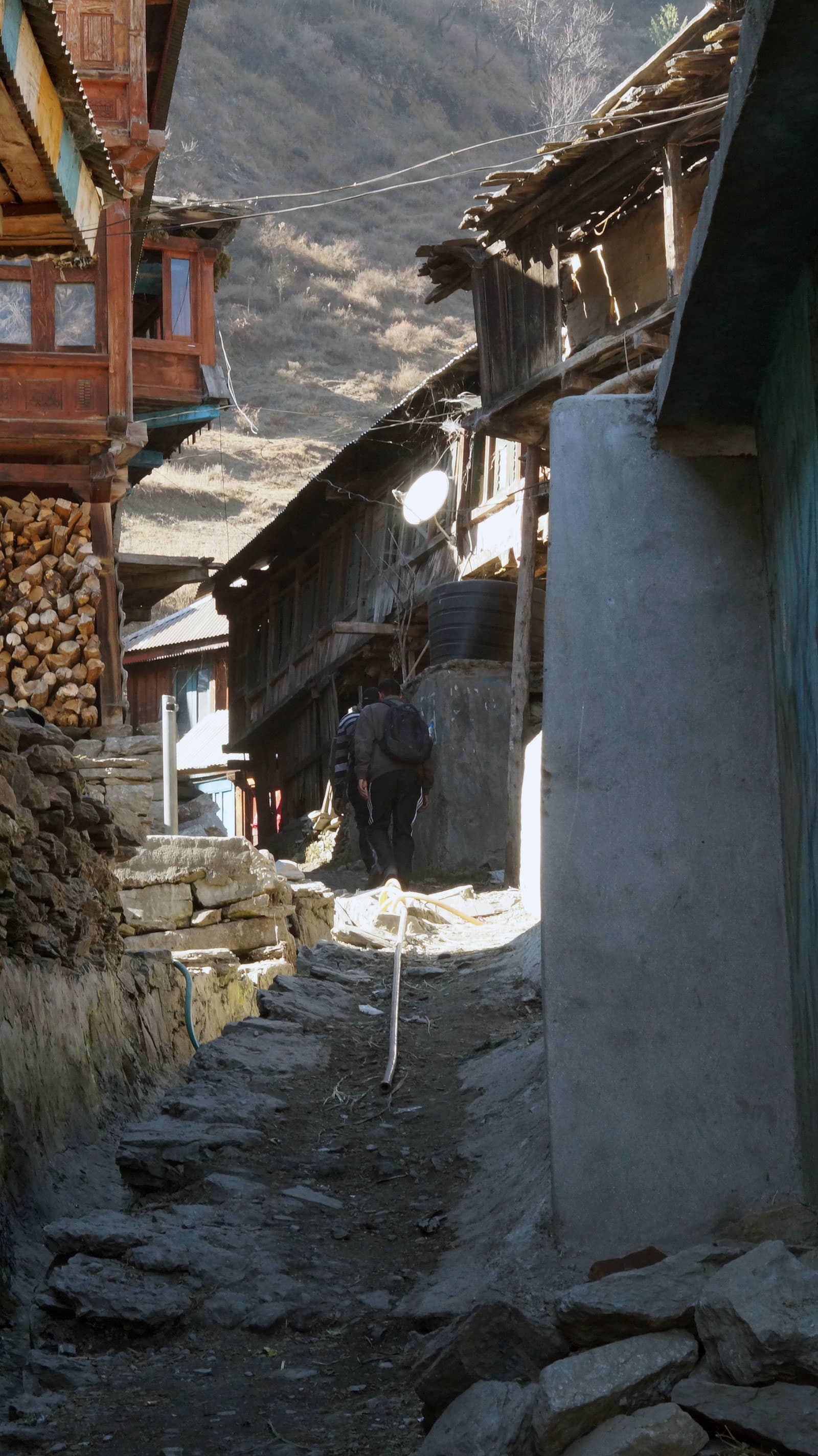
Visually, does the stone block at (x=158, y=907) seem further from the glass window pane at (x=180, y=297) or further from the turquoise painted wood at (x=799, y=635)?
the glass window pane at (x=180, y=297)

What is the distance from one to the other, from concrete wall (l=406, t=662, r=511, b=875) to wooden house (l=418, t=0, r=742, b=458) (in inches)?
109

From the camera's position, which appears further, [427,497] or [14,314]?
[427,497]

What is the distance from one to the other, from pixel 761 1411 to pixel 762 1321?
150 mm

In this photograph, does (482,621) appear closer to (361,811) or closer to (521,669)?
→ (521,669)

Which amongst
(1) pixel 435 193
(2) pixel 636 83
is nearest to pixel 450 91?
(1) pixel 435 193

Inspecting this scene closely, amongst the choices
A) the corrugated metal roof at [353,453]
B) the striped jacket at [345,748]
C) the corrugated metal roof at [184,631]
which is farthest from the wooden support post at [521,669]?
the corrugated metal roof at [184,631]

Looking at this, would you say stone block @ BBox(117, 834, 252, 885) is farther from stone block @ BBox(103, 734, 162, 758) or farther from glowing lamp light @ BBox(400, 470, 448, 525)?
glowing lamp light @ BBox(400, 470, 448, 525)

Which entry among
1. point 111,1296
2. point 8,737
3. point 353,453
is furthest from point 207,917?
point 353,453

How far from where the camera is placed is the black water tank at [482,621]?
15.3 meters

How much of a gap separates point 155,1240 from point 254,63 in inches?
2860

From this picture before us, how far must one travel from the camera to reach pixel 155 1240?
402 cm

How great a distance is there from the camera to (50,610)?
42.4 feet

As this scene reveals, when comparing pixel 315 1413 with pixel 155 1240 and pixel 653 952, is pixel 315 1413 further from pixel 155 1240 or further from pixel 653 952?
pixel 653 952

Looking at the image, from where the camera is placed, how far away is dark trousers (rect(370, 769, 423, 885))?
41.2ft
